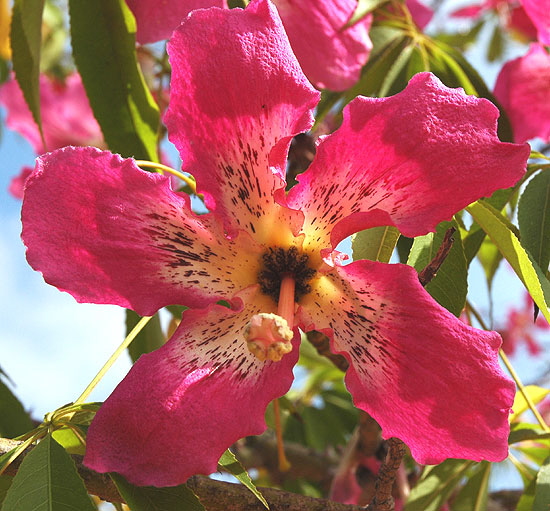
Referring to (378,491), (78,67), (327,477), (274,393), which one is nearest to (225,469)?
(274,393)

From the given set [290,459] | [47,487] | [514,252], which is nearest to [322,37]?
[514,252]

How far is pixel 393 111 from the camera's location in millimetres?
741

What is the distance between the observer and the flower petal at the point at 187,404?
754 mm

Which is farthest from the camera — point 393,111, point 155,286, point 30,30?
point 30,30

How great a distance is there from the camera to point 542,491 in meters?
0.92

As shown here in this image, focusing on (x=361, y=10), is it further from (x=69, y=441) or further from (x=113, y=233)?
(x=69, y=441)

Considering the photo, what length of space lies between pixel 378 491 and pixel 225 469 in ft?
0.68

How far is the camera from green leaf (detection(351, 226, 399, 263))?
2.78ft

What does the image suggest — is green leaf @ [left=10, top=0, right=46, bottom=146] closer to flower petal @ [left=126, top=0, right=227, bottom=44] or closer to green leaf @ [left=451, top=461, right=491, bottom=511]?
flower petal @ [left=126, top=0, right=227, bottom=44]

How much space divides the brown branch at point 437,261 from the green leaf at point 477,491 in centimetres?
55

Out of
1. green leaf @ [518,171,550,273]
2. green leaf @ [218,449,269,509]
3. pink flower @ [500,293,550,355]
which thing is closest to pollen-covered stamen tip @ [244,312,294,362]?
green leaf @ [218,449,269,509]

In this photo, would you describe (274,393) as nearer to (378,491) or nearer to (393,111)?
(378,491)

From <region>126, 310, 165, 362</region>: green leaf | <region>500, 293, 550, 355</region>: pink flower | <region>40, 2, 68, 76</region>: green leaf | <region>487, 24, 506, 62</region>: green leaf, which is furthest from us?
<region>500, 293, 550, 355</region>: pink flower

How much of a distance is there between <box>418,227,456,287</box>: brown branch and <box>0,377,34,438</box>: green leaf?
68cm
